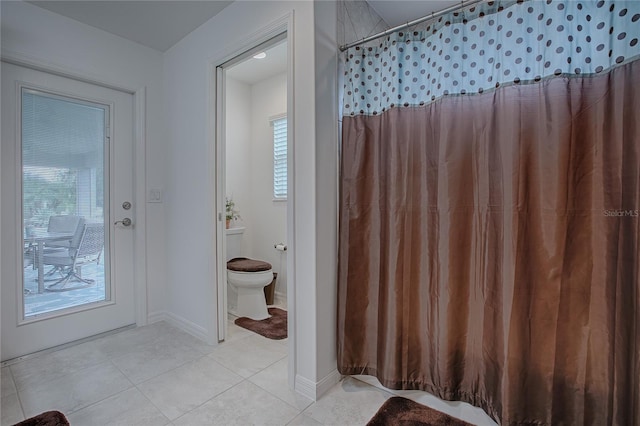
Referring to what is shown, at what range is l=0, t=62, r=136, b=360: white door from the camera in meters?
1.99

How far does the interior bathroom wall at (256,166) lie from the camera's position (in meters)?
3.25

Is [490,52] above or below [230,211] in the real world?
above

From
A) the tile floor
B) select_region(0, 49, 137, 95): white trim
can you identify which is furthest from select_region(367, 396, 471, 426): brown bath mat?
select_region(0, 49, 137, 95): white trim

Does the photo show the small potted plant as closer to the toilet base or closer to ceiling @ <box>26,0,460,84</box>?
the toilet base

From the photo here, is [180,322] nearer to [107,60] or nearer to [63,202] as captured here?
[63,202]

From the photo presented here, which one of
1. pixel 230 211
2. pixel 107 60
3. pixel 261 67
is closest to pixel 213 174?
pixel 230 211

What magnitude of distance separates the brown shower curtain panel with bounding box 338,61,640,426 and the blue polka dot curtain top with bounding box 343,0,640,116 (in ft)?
0.18

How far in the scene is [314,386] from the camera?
62.6 inches

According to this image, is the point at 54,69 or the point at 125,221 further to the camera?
the point at 125,221

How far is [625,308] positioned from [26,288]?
129 inches

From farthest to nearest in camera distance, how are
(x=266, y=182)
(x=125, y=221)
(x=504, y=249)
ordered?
1. (x=266, y=182)
2. (x=125, y=221)
3. (x=504, y=249)

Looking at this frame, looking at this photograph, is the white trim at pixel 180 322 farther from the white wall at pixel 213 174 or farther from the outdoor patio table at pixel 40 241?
the outdoor patio table at pixel 40 241

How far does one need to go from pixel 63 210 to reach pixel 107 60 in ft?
4.07

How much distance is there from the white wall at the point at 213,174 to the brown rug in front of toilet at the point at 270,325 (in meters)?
0.40
